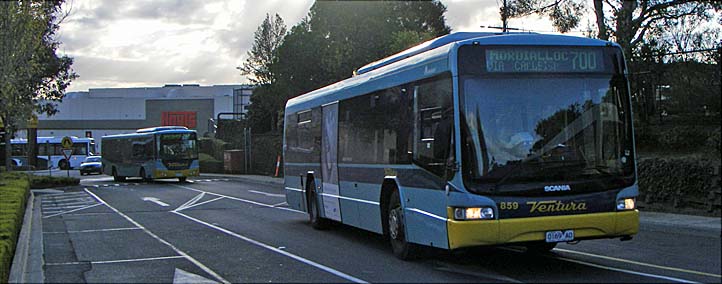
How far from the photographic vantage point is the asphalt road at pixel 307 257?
10.2 m

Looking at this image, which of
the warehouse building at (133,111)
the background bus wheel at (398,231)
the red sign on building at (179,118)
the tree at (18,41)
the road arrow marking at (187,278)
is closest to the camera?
the road arrow marking at (187,278)

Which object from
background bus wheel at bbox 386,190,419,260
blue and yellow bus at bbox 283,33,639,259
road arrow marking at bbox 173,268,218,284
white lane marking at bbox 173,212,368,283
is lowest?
road arrow marking at bbox 173,268,218,284

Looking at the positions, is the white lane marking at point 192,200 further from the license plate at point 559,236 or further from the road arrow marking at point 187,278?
the license plate at point 559,236

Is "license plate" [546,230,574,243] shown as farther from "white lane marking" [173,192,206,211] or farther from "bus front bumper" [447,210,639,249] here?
"white lane marking" [173,192,206,211]

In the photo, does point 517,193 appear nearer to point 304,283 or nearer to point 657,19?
point 304,283

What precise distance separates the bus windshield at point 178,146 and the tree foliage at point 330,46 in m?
6.07

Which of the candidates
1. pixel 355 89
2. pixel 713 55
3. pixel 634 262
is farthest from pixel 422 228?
pixel 713 55

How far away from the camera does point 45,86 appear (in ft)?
145

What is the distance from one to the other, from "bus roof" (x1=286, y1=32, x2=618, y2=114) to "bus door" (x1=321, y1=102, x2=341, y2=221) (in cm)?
31

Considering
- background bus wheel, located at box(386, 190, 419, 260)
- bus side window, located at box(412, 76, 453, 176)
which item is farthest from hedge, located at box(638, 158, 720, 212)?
bus side window, located at box(412, 76, 453, 176)

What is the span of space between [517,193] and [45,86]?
3974 cm

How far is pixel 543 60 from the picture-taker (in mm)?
9938

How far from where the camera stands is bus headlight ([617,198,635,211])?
976 cm

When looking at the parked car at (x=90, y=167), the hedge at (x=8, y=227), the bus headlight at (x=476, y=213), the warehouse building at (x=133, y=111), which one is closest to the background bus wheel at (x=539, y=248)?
the bus headlight at (x=476, y=213)
